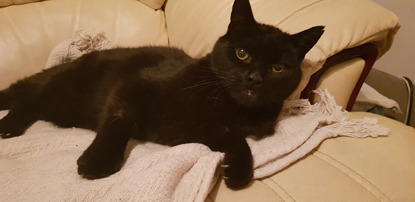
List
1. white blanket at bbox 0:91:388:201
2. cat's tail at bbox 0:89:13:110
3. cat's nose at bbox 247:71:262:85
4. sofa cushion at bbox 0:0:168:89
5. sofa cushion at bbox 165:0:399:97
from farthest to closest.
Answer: sofa cushion at bbox 0:0:168:89 → cat's tail at bbox 0:89:13:110 → sofa cushion at bbox 165:0:399:97 → cat's nose at bbox 247:71:262:85 → white blanket at bbox 0:91:388:201

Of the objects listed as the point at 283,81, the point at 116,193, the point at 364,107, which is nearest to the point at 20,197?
the point at 116,193

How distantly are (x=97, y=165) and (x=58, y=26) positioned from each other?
88 cm

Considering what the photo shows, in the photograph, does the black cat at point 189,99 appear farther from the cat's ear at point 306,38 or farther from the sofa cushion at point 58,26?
the sofa cushion at point 58,26

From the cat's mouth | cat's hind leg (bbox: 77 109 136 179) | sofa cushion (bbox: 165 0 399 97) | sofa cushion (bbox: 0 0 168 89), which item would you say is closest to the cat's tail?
sofa cushion (bbox: 0 0 168 89)

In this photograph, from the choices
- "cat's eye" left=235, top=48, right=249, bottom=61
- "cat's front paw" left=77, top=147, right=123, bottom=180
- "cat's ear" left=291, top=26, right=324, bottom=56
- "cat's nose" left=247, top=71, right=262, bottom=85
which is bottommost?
"cat's front paw" left=77, top=147, right=123, bottom=180

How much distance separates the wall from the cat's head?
1196 millimetres

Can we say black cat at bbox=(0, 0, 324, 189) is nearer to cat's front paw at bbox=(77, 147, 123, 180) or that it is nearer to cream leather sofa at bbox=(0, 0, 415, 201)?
cat's front paw at bbox=(77, 147, 123, 180)

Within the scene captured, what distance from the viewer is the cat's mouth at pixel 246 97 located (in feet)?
2.66

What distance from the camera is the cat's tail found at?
3.69 ft

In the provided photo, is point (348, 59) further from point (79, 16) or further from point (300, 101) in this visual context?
point (79, 16)

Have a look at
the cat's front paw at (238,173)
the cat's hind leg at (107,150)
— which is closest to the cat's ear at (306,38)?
the cat's front paw at (238,173)

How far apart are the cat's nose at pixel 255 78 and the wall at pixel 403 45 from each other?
4.45 feet

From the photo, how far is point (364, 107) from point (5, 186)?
59.8 inches

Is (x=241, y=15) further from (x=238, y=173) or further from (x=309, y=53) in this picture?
(x=238, y=173)
